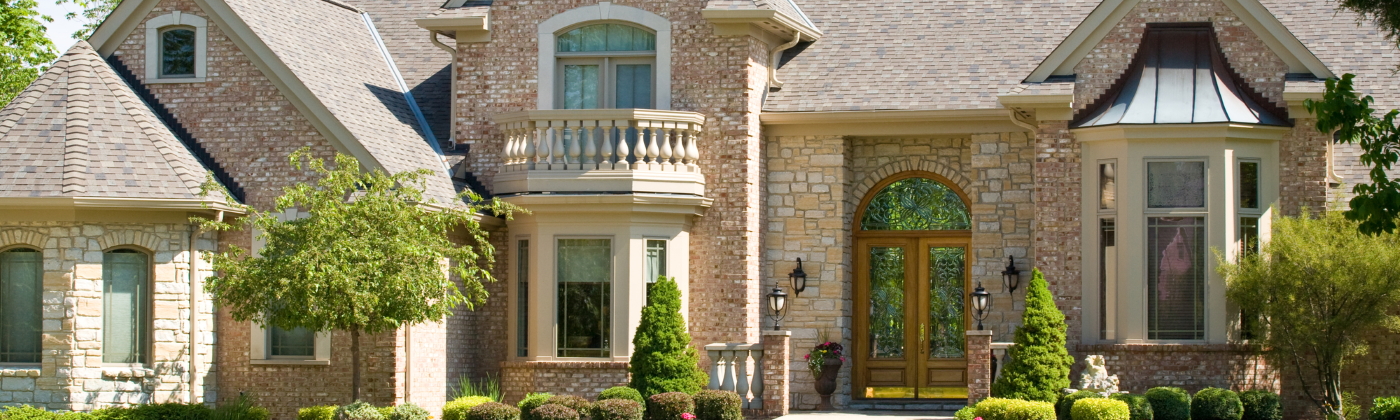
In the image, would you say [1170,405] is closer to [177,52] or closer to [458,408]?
[458,408]

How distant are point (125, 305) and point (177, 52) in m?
3.86

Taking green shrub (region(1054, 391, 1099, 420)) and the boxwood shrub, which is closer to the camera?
the boxwood shrub

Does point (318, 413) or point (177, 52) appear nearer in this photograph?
point (318, 413)

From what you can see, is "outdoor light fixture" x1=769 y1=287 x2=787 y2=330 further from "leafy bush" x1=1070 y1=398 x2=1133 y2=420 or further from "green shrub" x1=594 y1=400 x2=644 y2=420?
"leafy bush" x1=1070 y1=398 x2=1133 y2=420

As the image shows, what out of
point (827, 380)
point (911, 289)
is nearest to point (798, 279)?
point (827, 380)

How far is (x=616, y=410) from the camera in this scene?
19312 mm

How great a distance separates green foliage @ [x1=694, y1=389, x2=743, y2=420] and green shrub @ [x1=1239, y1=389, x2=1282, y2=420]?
6101mm

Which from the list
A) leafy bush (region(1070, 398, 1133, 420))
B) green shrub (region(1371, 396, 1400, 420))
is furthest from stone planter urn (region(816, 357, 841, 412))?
green shrub (region(1371, 396, 1400, 420))

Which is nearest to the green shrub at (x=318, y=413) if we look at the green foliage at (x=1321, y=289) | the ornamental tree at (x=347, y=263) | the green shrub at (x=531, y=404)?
the ornamental tree at (x=347, y=263)

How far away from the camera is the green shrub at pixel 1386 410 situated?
62.2 ft

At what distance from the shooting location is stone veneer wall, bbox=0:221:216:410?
65.0ft

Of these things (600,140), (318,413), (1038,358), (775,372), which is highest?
(600,140)

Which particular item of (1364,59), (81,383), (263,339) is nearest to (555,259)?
(263,339)

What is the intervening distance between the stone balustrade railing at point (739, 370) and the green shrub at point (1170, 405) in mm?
4970
